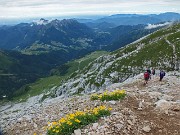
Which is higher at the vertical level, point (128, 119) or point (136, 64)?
point (128, 119)

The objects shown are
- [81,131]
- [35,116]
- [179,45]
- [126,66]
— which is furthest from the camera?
[126,66]

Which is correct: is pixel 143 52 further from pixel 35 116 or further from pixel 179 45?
pixel 35 116

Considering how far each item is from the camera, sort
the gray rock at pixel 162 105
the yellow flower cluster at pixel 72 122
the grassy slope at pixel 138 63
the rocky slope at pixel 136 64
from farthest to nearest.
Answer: the grassy slope at pixel 138 63 < the rocky slope at pixel 136 64 < the gray rock at pixel 162 105 < the yellow flower cluster at pixel 72 122

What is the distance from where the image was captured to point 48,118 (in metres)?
23.4

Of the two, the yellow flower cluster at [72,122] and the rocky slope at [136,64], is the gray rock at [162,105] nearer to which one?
the yellow flower cluster at [72,122]

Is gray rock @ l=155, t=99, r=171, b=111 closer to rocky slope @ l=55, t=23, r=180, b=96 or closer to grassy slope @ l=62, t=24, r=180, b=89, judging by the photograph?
rocky slope @ l=55, t=23, r=180, b=96

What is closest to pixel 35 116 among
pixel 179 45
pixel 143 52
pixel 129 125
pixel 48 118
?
pixel 48 118

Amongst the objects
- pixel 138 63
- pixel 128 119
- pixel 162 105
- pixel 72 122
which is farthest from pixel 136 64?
pixel 72 122

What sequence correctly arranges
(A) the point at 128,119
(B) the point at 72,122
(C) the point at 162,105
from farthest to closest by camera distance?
(C) the point at 162,105 → (A) the point at 128,119 → (B) the point at 72,122

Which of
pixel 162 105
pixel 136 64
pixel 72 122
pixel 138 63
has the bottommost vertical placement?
pixel 136 64

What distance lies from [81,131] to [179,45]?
439 ft

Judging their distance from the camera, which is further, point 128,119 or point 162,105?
point 162,105

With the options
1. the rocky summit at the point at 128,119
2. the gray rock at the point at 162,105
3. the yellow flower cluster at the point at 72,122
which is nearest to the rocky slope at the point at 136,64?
the gray rock at the point at 162,105

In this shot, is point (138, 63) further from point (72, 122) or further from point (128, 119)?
point (72, 122)
